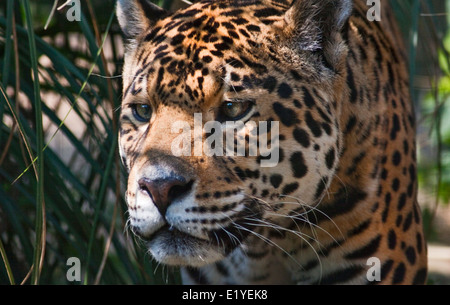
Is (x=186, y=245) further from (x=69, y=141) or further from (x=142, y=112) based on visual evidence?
(x=69, y=141)

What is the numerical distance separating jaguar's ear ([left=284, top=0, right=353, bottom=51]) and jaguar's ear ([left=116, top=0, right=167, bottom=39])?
736mm

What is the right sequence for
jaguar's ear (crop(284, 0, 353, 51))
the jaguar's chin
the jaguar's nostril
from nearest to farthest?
the jaguar's nostril, the jaguar's chin, jaguar's ear (crop(284, 0, 353, 51))

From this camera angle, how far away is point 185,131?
290cm

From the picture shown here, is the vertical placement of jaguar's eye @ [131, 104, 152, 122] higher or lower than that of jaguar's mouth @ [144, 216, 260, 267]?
higher

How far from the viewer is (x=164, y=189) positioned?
2.63 meters

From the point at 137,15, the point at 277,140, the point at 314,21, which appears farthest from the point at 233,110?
the point at 137,15

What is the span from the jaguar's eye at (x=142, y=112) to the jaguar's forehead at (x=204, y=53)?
0.07 meters

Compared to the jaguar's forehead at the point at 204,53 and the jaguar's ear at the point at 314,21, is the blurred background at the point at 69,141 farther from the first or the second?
the jaguar's ear at the point at 314,21

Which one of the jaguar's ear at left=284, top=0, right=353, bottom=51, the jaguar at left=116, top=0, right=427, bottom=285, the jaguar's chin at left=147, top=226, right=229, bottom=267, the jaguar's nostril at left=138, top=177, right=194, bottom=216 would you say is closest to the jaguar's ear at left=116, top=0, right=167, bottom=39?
the jaguar at left=116, top=0, right=427, bottom=285

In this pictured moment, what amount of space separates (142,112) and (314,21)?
928mm

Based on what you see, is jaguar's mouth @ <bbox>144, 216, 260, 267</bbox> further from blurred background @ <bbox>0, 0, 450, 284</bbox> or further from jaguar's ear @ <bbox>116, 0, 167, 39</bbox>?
jaguar's ear @ <bbox>116, 0, 167, 39</bbox>

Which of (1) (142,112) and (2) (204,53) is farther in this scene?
(1) (142,112)

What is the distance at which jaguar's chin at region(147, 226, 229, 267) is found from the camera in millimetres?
2813
